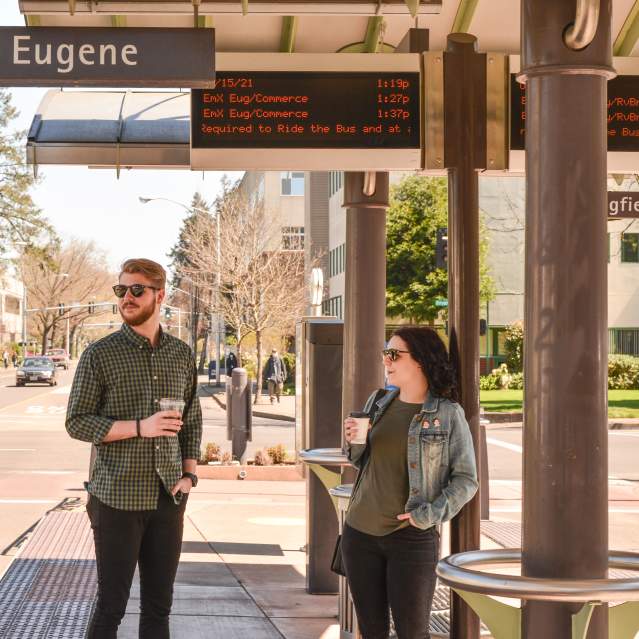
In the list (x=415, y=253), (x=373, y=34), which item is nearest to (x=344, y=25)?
(x=373, y=34)

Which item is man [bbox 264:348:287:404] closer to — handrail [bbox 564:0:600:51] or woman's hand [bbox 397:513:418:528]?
woman's hand [bbox 397:513:418:528]

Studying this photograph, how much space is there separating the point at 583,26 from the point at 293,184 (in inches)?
2800

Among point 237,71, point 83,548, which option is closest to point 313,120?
point 237,71

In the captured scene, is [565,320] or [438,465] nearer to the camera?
[565,320]

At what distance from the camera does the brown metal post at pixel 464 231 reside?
558 cm

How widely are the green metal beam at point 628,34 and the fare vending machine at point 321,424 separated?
3.05m

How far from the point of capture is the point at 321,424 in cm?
918

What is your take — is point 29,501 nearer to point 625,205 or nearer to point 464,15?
point 625,205

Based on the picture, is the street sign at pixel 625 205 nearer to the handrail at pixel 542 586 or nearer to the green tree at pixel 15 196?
the handrail at pixel 542 586

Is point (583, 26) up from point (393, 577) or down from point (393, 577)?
up

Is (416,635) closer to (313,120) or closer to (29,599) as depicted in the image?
(313,120)

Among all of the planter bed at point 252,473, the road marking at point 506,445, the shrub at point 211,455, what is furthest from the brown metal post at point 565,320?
the road marking at point 506,445

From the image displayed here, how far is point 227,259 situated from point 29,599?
35.9m

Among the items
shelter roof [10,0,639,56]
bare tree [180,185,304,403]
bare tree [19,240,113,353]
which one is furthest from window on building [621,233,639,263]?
bare tree [19,240,113,353]
